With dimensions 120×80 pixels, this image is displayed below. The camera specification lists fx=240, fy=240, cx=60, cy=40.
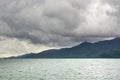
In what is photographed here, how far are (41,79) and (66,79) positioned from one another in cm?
1107

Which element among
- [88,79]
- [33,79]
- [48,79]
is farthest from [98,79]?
[33,79]

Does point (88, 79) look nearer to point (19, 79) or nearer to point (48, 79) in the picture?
point (48, 79)

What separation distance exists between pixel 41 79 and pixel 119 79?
3394 centimetres

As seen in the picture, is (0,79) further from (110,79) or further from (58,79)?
(110,79)

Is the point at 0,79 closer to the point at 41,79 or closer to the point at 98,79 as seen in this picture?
the point at 41,79

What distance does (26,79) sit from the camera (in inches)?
4139

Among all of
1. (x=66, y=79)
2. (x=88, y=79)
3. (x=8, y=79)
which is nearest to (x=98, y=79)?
(x=88, y=79)

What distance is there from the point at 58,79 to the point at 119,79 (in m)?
26.4

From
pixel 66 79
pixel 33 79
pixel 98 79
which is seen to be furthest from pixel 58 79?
pixel 98 79

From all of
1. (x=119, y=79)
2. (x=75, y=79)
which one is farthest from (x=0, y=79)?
(x=119, y=79)

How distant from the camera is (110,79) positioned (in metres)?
105

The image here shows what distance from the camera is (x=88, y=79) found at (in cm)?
10662

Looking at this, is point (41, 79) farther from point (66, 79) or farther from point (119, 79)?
point (119, 79)

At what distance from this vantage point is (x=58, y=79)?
4156 inches
